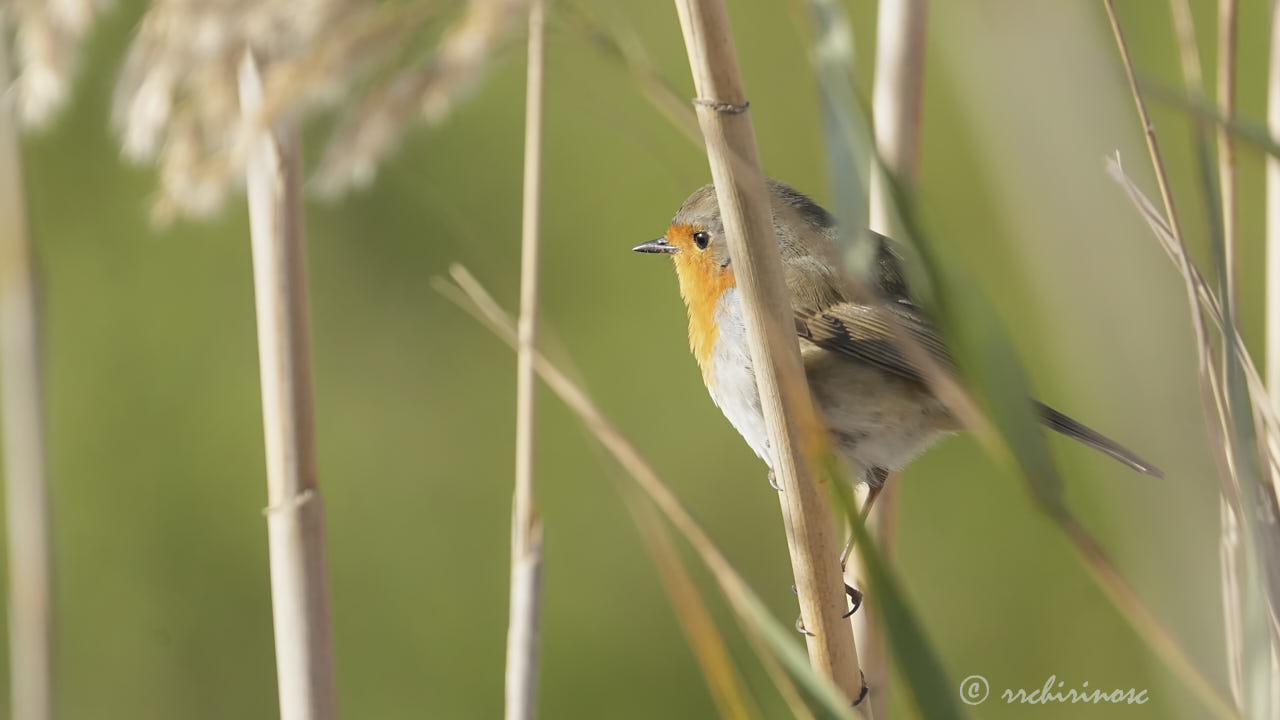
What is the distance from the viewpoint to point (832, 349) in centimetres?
183

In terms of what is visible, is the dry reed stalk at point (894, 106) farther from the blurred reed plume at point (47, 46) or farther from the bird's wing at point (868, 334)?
the blurred reed plume at point (47, 46)

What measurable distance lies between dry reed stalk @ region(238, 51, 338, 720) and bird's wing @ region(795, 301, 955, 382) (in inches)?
30.9

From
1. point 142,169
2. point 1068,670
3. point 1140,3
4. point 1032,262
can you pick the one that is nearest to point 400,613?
point 142,169

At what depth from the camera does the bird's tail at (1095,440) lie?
140 centimetres

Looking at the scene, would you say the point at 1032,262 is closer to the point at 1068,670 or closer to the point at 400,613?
the point at 1068,670

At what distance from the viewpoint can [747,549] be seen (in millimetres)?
2992

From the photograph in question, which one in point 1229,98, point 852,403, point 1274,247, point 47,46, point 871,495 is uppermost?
point 47,46

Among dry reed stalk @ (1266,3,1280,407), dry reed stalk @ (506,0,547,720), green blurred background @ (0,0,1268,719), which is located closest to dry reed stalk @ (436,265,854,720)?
dry reed stalk @ (506,0,547,720)

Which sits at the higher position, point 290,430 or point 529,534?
point 290,430

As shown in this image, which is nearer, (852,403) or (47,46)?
(47,46)

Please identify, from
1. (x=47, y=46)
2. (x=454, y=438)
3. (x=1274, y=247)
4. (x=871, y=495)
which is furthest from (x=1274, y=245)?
(x=454, y=438)

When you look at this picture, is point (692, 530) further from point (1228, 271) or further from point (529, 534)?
point (1228, 271)

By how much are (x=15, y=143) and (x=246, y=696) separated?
2221mm

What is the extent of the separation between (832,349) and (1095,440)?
1.46 ft
